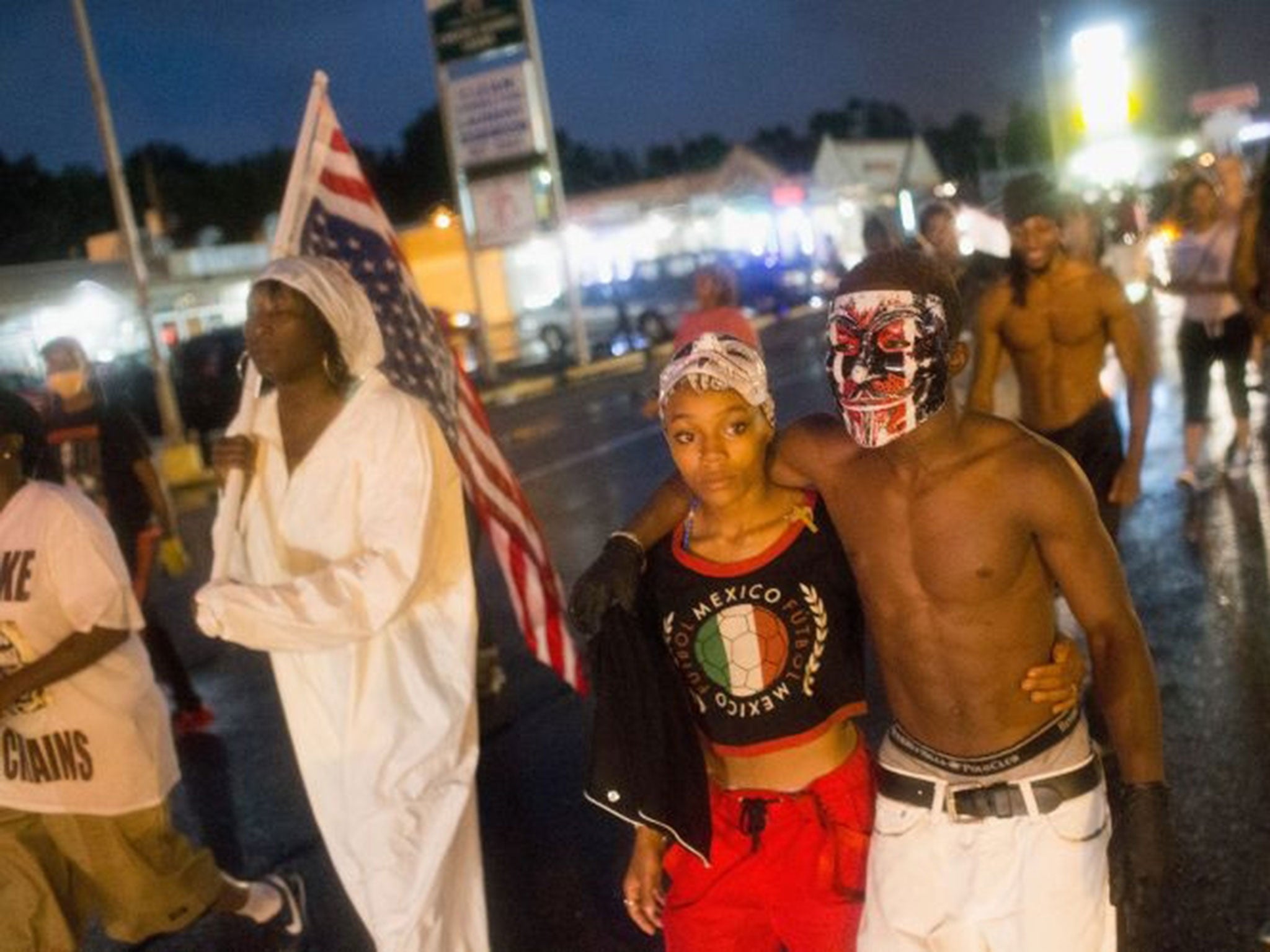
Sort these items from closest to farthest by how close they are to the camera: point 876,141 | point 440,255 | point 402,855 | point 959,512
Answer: point 959,512
point 402,855
point 440,255
point 876,141

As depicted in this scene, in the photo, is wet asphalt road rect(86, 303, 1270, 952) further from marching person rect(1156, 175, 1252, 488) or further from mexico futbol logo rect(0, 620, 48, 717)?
mexico futbol logo rect(0, 620, 48, 717)

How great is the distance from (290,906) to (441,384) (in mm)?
1844

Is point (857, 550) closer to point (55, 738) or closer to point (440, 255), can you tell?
point (55, 738)

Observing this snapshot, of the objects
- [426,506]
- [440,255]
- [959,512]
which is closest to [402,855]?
[426,506]

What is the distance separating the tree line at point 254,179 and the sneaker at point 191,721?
42493 mm

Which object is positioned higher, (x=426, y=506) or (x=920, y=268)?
(x=920, y=268)

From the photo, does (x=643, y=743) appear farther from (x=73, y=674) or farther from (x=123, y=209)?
(x=123, y=209)

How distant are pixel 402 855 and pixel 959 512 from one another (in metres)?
Result: 1.76

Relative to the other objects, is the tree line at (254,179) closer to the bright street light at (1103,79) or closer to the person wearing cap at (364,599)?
the bright street light at (1103,79)

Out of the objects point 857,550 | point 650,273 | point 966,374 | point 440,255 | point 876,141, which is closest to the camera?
point 857,550

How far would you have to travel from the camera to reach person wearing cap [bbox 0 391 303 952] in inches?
142

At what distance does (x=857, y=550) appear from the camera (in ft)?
8.94

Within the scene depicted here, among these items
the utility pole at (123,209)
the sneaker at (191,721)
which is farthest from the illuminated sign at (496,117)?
the sneaker at (191,721)

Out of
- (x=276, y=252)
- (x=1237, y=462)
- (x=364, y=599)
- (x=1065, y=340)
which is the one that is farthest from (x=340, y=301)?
(x=1237, y=462)
